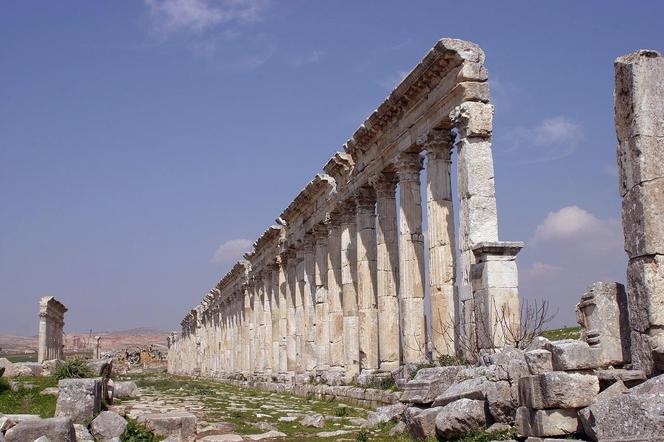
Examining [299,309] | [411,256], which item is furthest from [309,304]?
[411,256]

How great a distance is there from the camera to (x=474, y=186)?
15.7 m

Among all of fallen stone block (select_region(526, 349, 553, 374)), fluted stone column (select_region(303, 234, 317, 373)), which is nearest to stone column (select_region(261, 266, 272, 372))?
fluted stone column (select_region(303, 234, 317, 373))

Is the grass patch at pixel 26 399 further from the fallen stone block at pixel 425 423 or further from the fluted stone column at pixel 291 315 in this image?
the fluted stone column at pixel 291 315

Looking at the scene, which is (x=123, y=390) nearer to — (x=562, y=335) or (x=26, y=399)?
(x=26, y=399)

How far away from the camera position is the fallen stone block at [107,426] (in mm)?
11258

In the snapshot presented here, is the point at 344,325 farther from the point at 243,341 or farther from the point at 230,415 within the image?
the point at 243,341

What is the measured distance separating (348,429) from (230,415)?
3.36m

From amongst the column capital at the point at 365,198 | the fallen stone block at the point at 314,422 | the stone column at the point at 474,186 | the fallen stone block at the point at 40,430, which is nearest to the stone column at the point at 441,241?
the stone column at the point at 474,186

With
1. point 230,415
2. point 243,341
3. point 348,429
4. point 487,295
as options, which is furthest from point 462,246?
point 243,341

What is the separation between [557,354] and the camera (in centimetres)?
927

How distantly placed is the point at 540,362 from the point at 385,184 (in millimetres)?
12837

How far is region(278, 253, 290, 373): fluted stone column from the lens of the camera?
33.9 metres

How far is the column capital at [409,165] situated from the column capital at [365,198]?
3258 mm

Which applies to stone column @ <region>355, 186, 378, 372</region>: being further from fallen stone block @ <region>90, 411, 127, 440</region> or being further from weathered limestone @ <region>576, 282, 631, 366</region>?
weathered limestone @ <region>576, 282, 631, 366</region>
